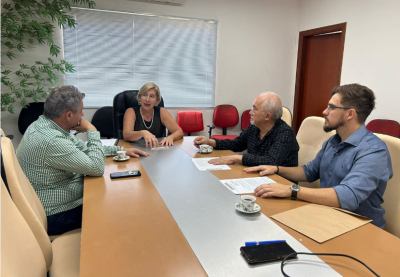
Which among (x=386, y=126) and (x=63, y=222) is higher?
(x=386, y=126)

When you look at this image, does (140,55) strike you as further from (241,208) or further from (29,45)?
(241,208)

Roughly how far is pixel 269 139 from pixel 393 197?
872mm

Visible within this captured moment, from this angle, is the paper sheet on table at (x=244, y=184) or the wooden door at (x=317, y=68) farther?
the wooden door at (x=317, y=68)

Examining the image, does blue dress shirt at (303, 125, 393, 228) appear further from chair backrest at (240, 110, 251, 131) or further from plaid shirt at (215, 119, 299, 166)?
chair backrest at (240, 110, 251, 131)

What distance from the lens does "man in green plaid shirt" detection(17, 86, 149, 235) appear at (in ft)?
4.84

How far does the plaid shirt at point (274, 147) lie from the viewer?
1869 millimetres

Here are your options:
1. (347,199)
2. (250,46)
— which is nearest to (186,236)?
(347,199)

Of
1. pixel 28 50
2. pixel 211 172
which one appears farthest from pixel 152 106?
pixel 28 50

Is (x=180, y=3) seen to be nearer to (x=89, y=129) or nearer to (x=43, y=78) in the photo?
(x=43, y=78)

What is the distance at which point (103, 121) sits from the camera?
155 inches

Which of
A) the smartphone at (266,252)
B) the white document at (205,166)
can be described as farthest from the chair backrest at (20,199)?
the white document at (205,166)

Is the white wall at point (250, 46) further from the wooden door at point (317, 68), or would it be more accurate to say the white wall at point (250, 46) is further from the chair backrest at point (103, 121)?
the chair backrest at point (103, 121)

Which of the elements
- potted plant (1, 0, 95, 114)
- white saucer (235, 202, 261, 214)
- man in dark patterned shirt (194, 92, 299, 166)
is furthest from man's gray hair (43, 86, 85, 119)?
potted plant (1, 0, 95, 114)

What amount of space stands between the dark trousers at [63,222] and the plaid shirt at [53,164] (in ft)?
0.09
